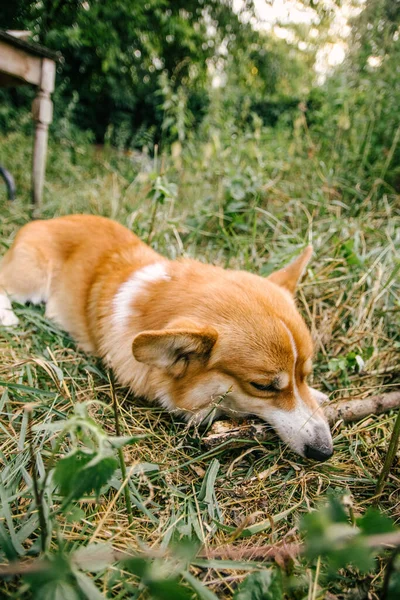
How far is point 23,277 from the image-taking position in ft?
8.77

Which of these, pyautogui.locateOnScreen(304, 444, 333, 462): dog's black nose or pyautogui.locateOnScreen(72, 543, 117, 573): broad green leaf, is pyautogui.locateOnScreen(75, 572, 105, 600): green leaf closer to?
pyautogui.locateOnScreen(72, 543, 117, 573): broad green leaf

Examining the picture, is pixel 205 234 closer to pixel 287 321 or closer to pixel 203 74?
pixel 287 321

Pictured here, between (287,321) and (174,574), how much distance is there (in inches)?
45.6

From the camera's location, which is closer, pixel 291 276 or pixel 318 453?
pixel 318 453

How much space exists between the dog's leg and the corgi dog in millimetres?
212

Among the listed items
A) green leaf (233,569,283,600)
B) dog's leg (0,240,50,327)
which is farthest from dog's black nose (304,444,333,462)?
dog's leg (0,240,50,327)

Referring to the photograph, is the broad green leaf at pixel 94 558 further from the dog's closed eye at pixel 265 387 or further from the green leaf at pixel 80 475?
the dog's closed eye at pixel 265 387

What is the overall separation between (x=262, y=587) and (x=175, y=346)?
92 cm

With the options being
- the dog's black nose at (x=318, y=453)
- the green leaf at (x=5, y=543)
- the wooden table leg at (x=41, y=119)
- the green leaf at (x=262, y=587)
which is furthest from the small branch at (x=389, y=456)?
the wooden table leg at (x=41, y=119)

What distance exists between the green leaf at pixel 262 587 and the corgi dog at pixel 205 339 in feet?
2.41

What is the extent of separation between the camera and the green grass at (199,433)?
4.37 ft

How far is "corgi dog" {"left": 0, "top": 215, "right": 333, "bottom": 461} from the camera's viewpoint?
1.75 meters

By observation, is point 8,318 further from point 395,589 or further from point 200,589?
point 395,589

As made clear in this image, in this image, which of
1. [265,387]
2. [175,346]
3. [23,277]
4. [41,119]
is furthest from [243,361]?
[41,119]
